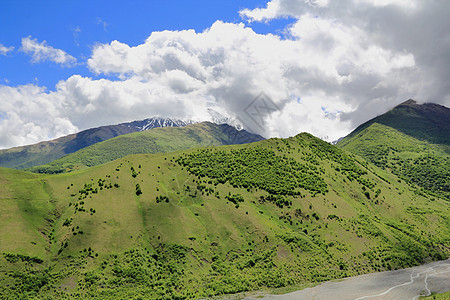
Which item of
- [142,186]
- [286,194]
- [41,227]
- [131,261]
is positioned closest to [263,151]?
[286,194]

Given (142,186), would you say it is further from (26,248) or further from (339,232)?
(339,232)

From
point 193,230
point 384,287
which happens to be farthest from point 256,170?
point 384,287

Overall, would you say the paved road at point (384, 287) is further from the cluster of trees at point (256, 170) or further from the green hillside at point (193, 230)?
the cluster of trees at point (256, 170)

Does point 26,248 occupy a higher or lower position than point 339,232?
higher

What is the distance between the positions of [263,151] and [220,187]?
39.2 m

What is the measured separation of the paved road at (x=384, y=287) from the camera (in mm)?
60312

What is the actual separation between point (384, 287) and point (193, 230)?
49703 mm

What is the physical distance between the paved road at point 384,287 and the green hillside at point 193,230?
448cm

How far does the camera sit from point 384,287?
65812mm

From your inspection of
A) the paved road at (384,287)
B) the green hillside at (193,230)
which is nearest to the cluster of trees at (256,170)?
the green hillside at (193,230)

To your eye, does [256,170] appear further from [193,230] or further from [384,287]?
[384,287]

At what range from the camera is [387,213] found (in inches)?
4523

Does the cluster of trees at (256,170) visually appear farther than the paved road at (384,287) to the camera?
Yes

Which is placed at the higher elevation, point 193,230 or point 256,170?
point 256,170
